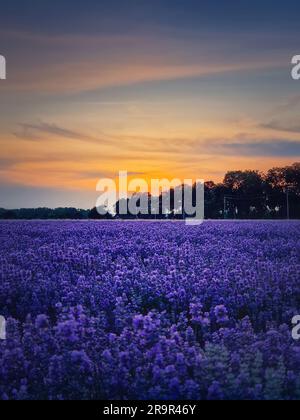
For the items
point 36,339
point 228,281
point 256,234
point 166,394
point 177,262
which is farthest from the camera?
point 256,234

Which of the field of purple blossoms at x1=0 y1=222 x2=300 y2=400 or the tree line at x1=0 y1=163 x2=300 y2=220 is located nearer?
the field of purple blossoms at x1=0 y1=222 x2=300 y2=400

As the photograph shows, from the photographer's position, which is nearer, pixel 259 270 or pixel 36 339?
pixel 36 339

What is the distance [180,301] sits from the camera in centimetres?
409

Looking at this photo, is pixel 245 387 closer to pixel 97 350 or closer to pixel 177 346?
pixel 177 346

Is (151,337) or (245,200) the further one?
(245,200)

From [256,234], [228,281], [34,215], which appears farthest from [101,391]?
[34,215]

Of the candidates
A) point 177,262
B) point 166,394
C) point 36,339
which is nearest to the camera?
point 166,394

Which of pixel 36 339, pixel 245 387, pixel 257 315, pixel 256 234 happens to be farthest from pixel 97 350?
pixel 256 234

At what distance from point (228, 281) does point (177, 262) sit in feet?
4.36

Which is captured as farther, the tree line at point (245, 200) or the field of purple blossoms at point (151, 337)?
the tree line at point (245, 200)

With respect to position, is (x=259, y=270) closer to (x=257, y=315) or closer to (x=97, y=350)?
(x=257, y=315)

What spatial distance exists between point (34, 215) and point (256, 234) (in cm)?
1634

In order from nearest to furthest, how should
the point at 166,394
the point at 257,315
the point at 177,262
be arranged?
the point at 166,394 < the point at 257,315 < the point at 177,262

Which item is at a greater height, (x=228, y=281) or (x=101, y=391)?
(x=228, y=281)
